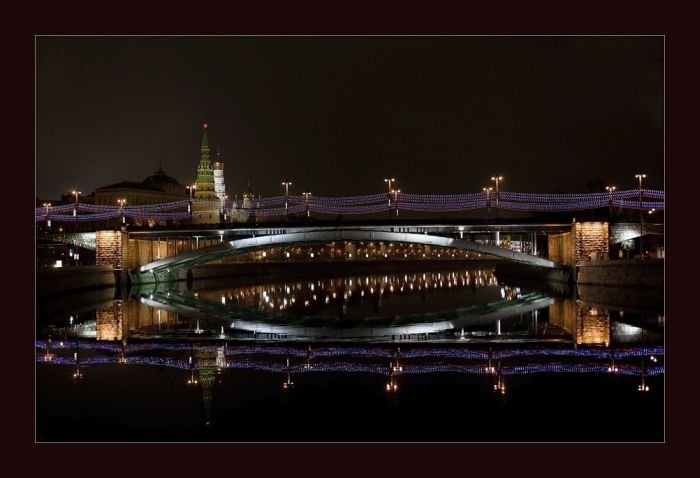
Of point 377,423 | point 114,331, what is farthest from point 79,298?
point 377,423

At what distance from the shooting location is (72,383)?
10.6 metres

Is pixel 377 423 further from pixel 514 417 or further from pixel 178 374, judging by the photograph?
pixel 178 374

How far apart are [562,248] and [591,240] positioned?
12.5 feet

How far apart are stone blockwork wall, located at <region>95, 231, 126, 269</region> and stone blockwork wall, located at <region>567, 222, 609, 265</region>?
20.8 metres

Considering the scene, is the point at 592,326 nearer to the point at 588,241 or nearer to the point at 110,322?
the point at 110,322

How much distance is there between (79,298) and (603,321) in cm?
1908

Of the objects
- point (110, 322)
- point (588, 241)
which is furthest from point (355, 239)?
point (110, 322)

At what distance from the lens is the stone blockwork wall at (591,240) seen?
3294 centimetres

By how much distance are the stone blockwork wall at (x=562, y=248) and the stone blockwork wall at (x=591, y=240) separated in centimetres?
60

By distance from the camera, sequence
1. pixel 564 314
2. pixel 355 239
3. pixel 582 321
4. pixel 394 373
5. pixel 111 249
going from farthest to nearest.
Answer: pixel 111 249 → pixel 355 239 → pixel 564 314 → pixel 582 321 → pixel 394 373

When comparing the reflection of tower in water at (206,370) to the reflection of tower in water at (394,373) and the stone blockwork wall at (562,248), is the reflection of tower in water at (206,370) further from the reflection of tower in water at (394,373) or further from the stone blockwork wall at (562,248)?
the stone blockwork wall at (562,248)

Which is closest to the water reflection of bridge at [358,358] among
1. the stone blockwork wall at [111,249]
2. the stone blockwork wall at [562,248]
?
the stone blockwork wall at [562,248]

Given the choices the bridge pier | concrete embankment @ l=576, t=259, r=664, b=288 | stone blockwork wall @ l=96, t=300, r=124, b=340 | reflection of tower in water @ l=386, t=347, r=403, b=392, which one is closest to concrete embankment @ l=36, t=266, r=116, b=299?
stone blockwork wall @ l=96, t=300, r=124, b=340

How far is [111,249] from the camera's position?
3694cm
